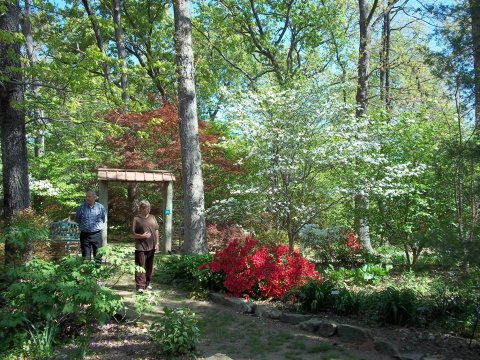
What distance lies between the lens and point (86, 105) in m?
18.5

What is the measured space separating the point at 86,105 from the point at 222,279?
1389cm

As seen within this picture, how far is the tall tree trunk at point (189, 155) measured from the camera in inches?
387

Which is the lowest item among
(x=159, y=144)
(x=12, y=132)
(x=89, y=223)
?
(x=89, y=223)

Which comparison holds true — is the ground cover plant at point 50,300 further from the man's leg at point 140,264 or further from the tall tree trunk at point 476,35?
the tall tree trunk at point 476,35

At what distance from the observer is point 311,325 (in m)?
5.34

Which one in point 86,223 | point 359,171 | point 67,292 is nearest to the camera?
point 67,292

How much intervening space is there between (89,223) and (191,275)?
203 cm

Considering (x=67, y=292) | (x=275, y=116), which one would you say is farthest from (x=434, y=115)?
(x=67, y=292)

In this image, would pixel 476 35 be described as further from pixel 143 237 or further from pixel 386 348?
pixel 143 237

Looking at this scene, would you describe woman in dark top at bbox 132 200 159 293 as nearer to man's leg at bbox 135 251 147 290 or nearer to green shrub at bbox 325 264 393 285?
man's leg at bbox 135 251 147 290

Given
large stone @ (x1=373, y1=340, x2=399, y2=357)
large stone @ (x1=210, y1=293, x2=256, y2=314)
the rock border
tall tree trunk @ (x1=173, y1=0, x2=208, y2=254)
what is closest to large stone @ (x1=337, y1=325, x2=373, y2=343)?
the rock border

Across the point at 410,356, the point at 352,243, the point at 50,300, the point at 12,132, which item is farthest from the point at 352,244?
the point at 12,132

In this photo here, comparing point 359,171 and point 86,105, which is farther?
point 86,105

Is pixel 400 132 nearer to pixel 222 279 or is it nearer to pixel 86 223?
pixel 222 279
